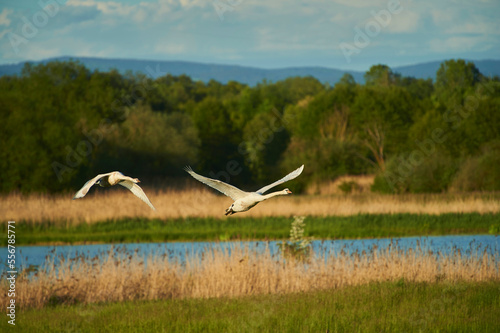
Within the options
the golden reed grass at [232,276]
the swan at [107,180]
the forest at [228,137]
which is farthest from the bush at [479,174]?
the swan at [107,180]

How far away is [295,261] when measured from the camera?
65.1 feet

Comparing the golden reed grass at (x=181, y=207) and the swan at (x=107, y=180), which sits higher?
the swan at (x=107, y=180)

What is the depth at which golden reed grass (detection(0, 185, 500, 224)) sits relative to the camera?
33.9 meters

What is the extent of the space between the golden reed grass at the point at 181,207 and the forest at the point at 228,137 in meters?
4.24

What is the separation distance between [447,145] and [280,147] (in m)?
23.7

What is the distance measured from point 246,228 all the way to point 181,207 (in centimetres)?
526

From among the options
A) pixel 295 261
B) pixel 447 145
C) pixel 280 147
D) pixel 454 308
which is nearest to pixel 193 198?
pixel 295 261

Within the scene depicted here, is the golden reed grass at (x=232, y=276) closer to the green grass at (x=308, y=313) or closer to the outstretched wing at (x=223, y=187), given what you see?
the green grass at (x=308, y=313)

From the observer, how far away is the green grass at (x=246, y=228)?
103 ft

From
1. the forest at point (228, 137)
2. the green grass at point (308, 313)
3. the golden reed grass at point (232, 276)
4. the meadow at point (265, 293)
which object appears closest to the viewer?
the green grass at point (308, 313)

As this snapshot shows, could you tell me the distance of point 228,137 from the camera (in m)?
77.4

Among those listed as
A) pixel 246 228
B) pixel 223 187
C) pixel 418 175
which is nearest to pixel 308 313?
pixel 223 187

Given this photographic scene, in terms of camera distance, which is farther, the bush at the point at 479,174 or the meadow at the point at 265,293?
the bush at the point at 479,174

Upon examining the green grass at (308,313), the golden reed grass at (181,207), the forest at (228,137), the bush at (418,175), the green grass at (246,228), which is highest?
the forest at (228,137)
